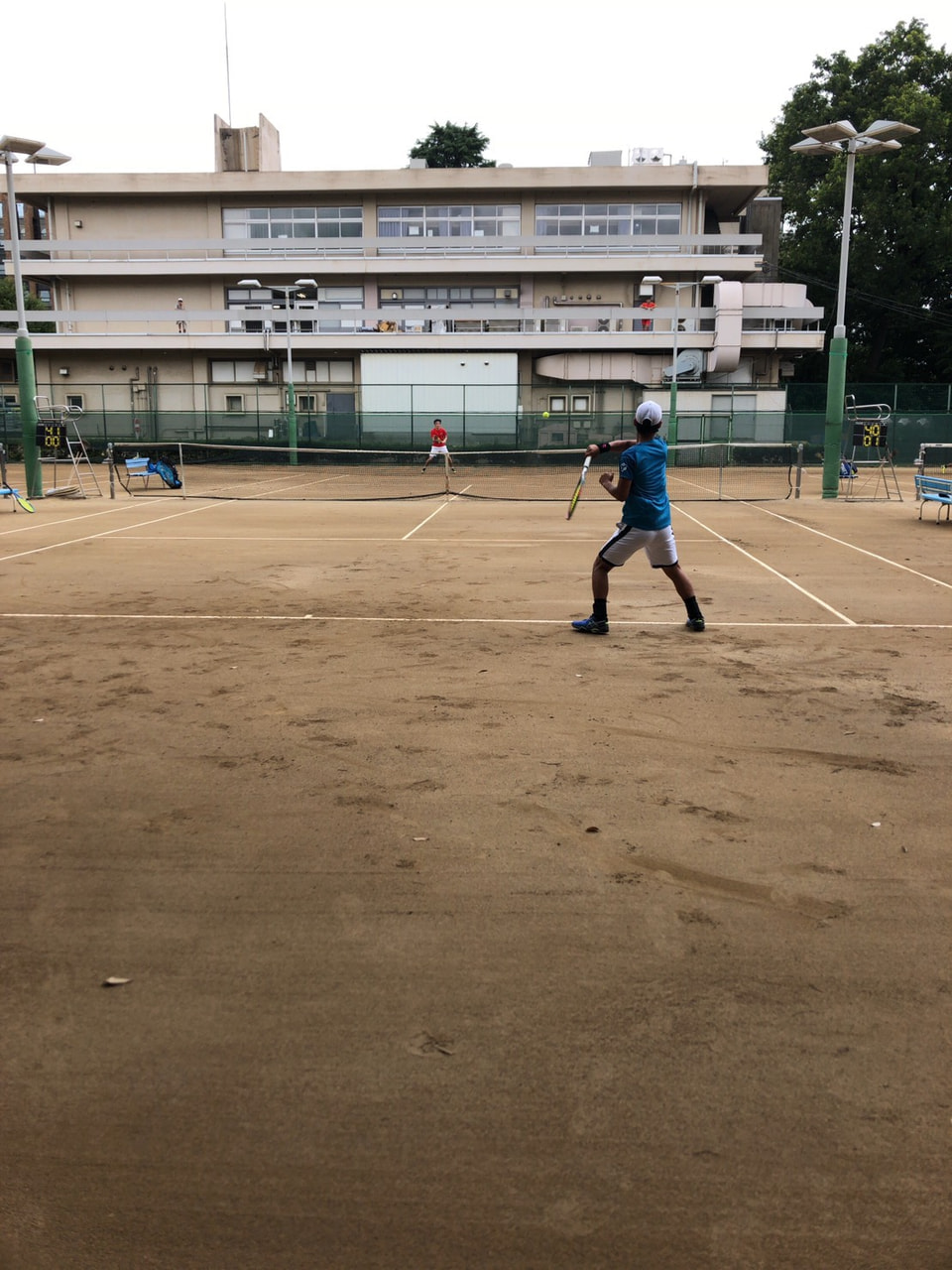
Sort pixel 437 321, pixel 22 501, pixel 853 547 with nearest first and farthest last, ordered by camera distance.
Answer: pixel 853 547 < pixel 22 501 < pixel 437 321

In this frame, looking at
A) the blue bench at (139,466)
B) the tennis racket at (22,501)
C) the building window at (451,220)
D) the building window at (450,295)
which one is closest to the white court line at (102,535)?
the tennis racket at (22,501)

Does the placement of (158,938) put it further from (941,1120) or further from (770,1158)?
(941,1120)

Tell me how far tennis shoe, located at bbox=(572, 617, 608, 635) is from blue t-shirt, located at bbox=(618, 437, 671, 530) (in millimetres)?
893

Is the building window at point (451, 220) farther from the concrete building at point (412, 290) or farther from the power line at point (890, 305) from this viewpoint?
the power line at point (890, 305)

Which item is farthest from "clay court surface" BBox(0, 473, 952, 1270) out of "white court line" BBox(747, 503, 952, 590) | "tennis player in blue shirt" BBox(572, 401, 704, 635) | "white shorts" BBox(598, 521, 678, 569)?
"white court line" BBox(747, 503, 952, 590)

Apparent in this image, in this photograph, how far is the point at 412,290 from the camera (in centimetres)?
5750

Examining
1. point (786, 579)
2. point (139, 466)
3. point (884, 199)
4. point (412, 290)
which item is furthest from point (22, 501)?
point (884, 199)

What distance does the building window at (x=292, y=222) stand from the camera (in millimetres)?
57656

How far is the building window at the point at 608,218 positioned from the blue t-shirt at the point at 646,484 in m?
51.9

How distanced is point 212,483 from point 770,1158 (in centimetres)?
3153

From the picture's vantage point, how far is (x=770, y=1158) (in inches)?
109

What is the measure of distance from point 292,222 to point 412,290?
295 inches

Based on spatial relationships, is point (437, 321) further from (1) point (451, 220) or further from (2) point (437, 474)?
(2) point (437, 474)

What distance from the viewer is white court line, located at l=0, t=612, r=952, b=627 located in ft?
32.0
